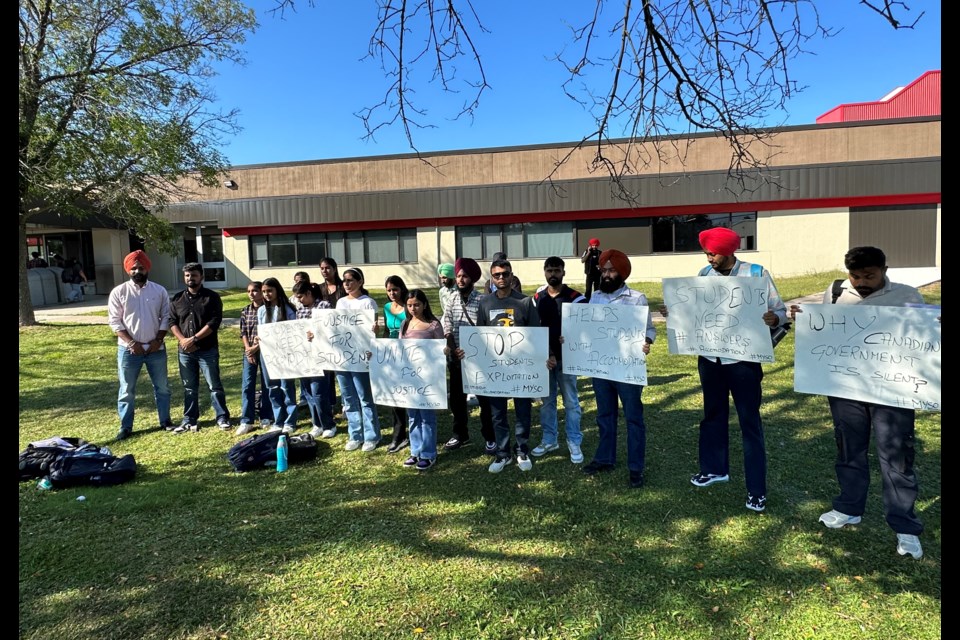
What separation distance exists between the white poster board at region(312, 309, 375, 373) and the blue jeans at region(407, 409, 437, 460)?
81 centimetres

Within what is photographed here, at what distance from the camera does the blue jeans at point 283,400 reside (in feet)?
20.1

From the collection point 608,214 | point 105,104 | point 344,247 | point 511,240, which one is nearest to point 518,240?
point 511,240

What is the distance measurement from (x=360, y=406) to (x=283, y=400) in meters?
1.13

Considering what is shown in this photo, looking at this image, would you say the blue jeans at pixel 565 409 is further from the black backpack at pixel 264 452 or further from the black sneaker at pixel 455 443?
the black backpack at pixel 264 452

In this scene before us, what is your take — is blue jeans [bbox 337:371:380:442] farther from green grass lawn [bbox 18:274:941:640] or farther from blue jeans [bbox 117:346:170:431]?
blue jeans [bbox 117:346:170:431]

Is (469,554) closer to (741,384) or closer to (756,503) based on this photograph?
(756,503)

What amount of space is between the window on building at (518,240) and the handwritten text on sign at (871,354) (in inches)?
753

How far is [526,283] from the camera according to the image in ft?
75.6

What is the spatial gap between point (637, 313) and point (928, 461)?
3.09m

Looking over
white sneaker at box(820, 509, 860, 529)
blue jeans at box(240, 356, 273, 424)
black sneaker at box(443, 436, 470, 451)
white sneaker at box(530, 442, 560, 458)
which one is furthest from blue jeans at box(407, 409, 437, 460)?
white sneaker at box(820, 509, 860, 529)

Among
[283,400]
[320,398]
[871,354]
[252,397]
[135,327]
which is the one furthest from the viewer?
[252,397]

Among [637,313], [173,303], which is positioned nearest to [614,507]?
[637,313]

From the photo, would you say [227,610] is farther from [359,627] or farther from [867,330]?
[867,330]

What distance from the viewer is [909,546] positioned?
3266mm
